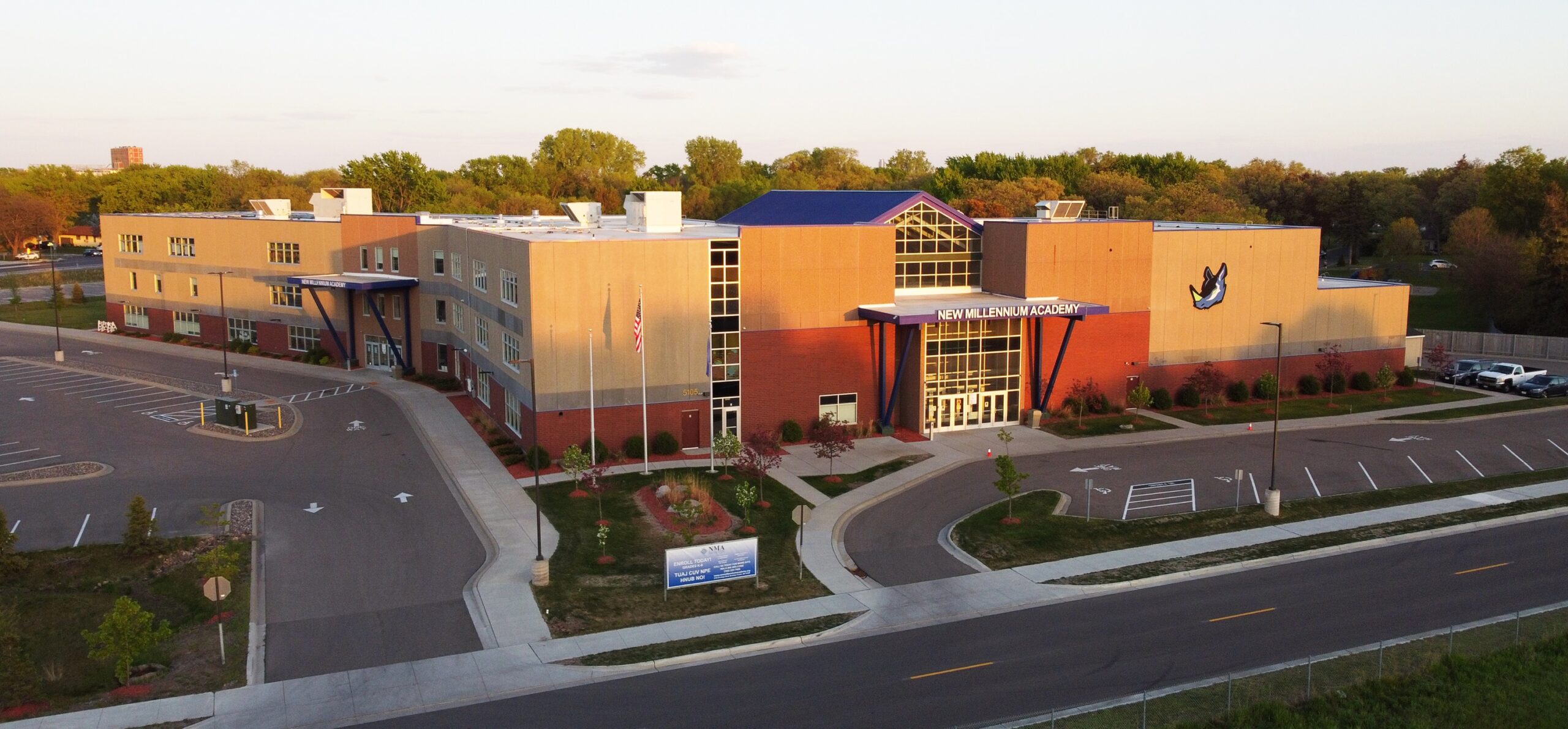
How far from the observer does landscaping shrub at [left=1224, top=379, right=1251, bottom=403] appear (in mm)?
58312

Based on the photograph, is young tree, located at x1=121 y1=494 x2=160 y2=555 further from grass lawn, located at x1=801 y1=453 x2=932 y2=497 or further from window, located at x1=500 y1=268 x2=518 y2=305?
grass lawn, located at x1=801 y1=453 x2=932 y2=497

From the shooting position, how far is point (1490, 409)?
5766cm

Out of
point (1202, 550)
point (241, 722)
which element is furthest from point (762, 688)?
point (1202, 550)

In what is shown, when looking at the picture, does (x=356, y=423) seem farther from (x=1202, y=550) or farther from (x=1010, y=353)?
(x=1202, y=550)

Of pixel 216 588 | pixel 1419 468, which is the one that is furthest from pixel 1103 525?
pixel 216 588

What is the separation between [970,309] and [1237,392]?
18.7 meters

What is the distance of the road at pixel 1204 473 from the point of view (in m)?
36.3

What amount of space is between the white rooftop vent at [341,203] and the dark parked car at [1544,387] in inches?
2703

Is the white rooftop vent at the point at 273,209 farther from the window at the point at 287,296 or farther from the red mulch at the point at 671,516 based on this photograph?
the red mulch at the point at 671,516

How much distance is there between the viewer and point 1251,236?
194 ft

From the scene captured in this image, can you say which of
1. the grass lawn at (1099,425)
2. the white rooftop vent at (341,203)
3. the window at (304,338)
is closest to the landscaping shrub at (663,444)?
the grass lawn at (1099,425)

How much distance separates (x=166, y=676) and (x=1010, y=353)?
38294mm

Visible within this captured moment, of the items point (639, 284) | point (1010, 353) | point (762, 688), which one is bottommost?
point (762, 688)

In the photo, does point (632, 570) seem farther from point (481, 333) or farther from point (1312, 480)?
point (1312, 480)
